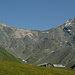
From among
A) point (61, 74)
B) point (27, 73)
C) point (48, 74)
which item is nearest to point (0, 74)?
point (27, 73)

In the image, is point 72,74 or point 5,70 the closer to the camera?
point 5,70

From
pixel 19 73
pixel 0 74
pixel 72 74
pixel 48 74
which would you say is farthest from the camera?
pixel 72 74

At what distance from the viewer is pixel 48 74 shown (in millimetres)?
43344

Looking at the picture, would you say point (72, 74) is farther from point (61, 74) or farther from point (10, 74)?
point (10, 74)

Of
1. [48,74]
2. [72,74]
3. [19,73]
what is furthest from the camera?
[72,74]

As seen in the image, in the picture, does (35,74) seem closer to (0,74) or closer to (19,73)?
(19,73)

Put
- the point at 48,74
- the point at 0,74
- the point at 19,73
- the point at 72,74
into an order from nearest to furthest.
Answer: the point at 0,74 → the point at 19,73 → the point at 48,74 → the point at 72,74

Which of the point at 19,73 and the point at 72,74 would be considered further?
the point at 72,74

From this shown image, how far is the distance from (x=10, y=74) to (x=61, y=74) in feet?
38.4

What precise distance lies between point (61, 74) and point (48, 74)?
134 inches

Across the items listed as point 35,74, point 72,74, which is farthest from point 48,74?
point 72,74

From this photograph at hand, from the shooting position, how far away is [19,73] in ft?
130

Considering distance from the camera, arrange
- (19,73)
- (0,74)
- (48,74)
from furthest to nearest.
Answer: (48,74), (19,73), (0,74)

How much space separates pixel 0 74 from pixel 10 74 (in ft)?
5.59
